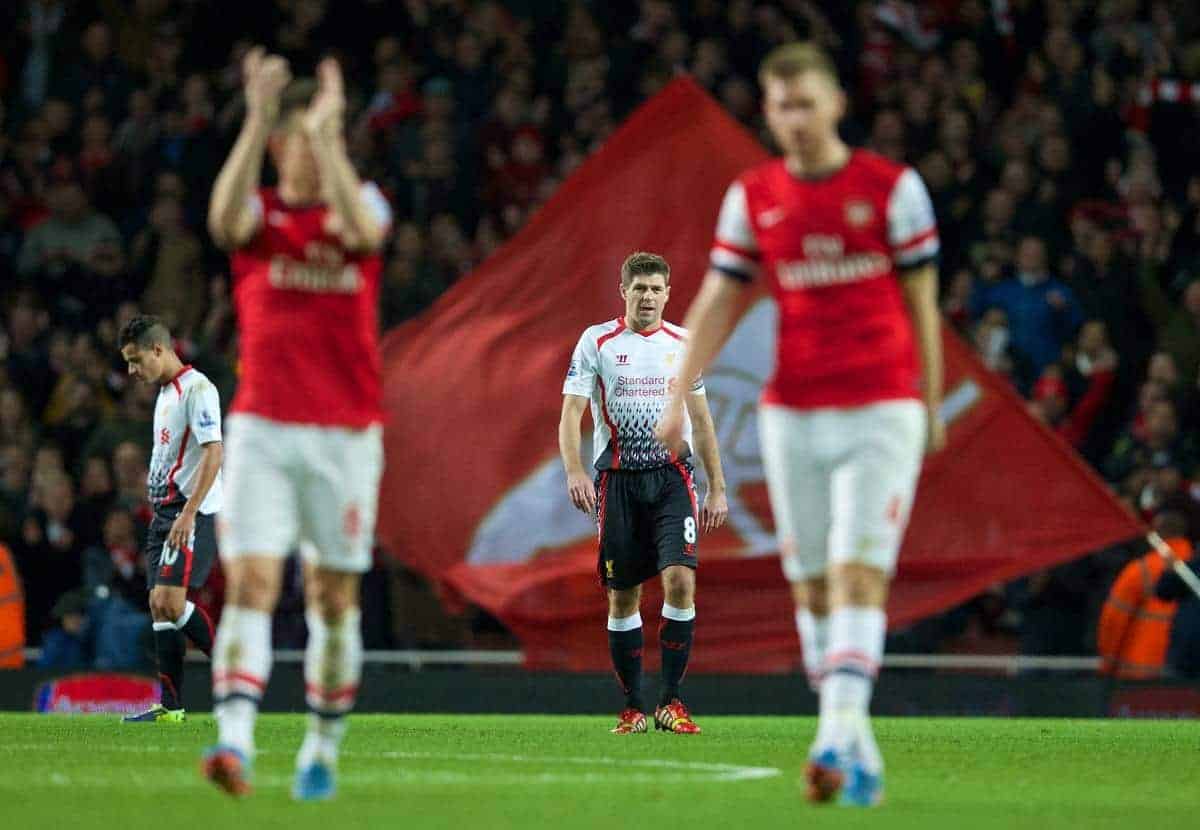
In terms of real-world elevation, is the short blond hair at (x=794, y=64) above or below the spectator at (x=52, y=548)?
above

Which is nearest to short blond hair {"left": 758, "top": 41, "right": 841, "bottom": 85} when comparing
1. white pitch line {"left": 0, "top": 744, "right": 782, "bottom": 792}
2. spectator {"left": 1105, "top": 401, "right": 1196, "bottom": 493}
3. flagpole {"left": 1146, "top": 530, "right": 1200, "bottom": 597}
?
white pitch line {"left": 0, "top": 744, "right": 782, "bottom": 792}

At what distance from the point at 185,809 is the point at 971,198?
13750mm

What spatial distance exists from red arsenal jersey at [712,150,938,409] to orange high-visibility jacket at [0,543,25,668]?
419 inches

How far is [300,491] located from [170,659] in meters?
6.06

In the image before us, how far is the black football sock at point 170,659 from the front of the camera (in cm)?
1343

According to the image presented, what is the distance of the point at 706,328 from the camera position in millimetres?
8062

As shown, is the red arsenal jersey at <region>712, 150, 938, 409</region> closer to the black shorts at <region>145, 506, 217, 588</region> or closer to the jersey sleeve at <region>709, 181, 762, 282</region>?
the jersey sleeve at <region>709, 181, 762, 282</region>

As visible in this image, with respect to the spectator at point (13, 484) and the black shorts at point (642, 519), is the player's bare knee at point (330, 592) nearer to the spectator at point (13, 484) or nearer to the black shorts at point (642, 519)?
the black shorts at point (642, 519)

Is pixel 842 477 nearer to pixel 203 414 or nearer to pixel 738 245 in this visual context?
pixel 738 245

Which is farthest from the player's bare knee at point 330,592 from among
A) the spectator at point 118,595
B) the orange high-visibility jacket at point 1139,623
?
the orange high-visibility jacket at point 1139,623

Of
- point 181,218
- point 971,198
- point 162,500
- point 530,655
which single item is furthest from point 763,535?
point 181,218

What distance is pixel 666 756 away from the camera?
10273mm

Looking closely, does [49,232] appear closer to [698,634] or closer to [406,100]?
[406,100]

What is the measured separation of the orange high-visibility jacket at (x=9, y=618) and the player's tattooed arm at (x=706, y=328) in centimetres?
1005
